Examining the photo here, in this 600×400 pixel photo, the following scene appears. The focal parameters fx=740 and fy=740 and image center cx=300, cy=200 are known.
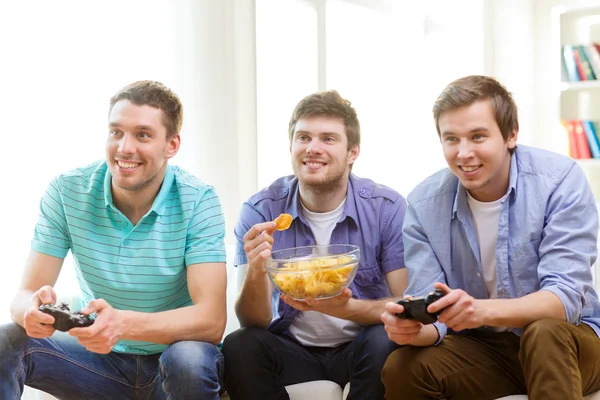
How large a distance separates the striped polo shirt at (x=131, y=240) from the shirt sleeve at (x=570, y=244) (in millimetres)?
903

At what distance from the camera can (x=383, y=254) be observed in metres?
2.35

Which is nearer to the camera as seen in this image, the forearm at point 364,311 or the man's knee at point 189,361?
the man's knee at point 189,361

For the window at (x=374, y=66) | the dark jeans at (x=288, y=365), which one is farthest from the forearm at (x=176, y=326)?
the window at (x=374, y=66)

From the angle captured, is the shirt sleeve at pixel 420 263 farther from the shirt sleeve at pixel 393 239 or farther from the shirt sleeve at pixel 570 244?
the shirt sleeve at pixel 570 244

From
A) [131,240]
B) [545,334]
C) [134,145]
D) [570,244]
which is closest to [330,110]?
[134,145]

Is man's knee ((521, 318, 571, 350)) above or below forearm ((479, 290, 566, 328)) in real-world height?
below

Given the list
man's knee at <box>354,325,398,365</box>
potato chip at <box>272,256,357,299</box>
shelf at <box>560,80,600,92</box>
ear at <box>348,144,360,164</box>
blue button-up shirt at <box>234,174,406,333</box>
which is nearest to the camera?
potato chip at <box>272,256,357,299</box>

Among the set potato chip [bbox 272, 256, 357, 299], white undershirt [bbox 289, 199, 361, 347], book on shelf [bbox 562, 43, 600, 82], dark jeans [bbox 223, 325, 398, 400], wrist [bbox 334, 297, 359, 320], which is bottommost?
dark jeans [bbox 223, 325, 398, 400]

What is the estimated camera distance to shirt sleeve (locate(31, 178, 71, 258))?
216cm

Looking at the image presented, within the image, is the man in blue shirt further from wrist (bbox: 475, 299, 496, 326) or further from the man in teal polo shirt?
the man in teal polo shirt

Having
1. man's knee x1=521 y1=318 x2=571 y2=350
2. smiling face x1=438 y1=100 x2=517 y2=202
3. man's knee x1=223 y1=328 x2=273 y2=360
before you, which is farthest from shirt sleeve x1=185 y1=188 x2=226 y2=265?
man's knee x1=521 y1=318 x2=571 y2=350

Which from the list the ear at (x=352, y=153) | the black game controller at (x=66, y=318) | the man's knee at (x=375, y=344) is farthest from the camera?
the ear at (x=352, y=153)

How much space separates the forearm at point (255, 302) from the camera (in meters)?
2.17

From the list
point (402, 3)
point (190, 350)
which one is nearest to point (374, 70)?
point (402, 3)
